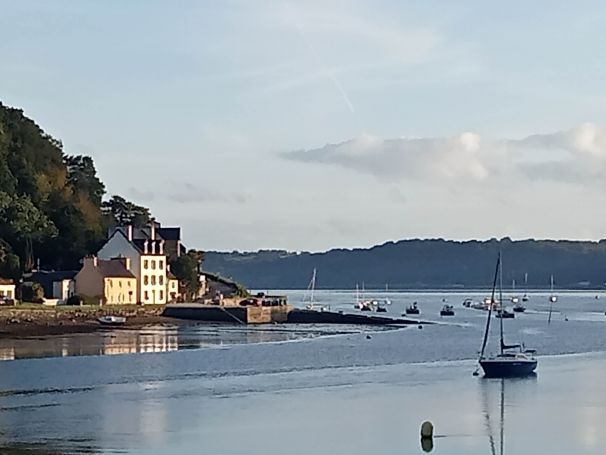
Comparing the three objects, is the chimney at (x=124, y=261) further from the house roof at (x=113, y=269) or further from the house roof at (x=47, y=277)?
the house roof at (x=47, y=277)

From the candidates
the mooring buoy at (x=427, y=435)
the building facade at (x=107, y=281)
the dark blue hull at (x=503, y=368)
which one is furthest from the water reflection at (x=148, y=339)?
the mooring buoy at (x=427, y=435)

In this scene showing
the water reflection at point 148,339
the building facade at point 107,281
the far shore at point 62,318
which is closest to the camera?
the water reflection at point 148,339

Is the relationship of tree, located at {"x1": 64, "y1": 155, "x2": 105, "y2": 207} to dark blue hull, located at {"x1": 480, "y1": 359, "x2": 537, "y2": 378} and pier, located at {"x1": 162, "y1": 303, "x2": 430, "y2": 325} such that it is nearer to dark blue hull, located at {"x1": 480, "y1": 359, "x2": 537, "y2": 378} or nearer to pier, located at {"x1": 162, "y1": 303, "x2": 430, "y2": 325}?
pier, located at {"x1": 162, "y1": 303, "x2": 430, "y2": 325}

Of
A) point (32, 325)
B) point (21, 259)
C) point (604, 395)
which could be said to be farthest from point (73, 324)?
point (604, 395)

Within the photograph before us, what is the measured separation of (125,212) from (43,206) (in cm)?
1575

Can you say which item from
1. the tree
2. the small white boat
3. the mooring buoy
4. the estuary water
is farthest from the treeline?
the mooring buoy

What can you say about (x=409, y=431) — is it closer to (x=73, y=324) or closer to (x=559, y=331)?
(x=73, y=324)

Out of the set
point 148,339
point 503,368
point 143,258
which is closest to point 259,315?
point 143,258

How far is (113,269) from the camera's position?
8662 cm

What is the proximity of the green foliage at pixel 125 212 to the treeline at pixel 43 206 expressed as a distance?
0.29 ft

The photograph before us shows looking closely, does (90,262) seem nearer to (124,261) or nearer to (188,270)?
(124,261)

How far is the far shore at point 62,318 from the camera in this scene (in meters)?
68.3

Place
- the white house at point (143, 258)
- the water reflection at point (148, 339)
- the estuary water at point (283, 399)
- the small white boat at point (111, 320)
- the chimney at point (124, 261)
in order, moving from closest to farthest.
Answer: the estuary water at point (283, 399) < the water reflection at point (148, 339) < the small white boat at point (111, 320) < the chimney at point (124, 261) < the white house at point (143, 258)

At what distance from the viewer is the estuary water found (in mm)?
30188
